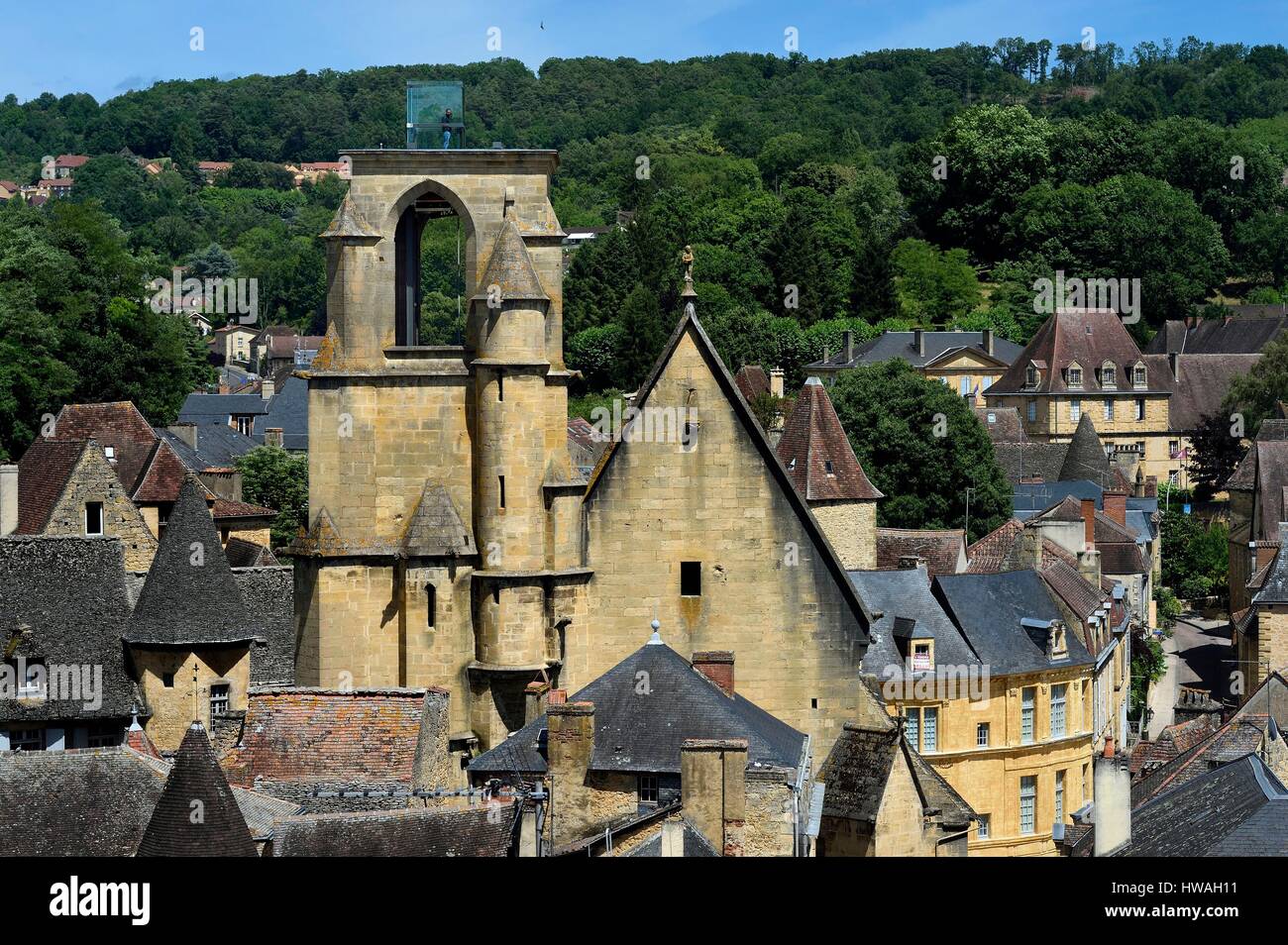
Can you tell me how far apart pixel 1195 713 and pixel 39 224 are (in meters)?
61.1

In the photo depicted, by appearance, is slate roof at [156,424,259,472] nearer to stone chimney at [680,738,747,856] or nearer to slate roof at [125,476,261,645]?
slate roof at [125,476,261,645]

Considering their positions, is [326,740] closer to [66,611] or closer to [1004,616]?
[66,611]

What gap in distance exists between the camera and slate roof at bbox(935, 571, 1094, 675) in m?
49.3

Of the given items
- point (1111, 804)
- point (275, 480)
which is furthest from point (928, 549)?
point (1111, 804)

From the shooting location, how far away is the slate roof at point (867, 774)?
100ft

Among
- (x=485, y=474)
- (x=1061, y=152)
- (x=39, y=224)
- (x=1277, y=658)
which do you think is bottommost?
(x=1277, y=658)

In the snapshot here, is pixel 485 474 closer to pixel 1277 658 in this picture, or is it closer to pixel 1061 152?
pixel 1277 658

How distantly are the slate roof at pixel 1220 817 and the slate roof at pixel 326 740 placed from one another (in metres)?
9.66

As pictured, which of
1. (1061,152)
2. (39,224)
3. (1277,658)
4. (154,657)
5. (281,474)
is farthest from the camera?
(1061,152)

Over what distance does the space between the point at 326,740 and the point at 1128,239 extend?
120m

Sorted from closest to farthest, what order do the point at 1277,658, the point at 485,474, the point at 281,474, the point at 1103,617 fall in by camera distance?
the point at 485,474, the point at 1103,617, the point at 1277,658, the point at 281,474

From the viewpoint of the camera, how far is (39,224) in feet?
306

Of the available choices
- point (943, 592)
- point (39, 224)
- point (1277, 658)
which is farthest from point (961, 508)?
point (39, 224)

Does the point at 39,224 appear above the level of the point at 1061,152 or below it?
below
